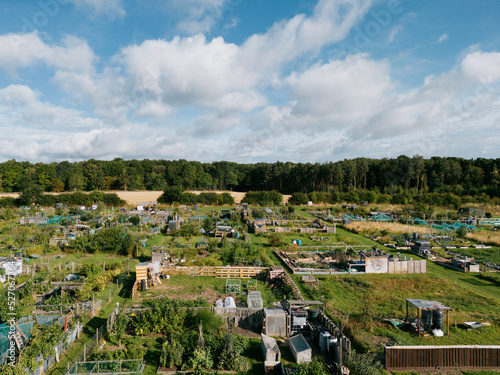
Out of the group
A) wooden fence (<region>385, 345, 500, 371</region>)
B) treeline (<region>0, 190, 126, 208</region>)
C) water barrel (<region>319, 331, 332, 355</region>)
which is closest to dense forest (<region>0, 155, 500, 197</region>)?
treeline (<region>0, 190, 126, 208</region>)

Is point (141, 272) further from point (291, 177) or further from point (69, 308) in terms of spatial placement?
point (291, 177)

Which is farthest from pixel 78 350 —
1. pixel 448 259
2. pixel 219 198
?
pixel 219 198

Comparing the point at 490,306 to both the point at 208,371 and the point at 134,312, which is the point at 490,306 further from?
the point at 134,312

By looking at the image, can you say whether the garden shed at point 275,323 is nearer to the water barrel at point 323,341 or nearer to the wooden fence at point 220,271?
the water barrel at point 323,341

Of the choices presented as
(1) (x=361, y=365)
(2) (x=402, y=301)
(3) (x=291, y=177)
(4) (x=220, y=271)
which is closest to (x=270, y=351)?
(1) (x=361, y=365)

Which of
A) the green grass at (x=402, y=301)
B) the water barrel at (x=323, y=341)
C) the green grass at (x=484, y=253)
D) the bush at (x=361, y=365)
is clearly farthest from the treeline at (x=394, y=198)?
the bush at (x=361, y=365)
